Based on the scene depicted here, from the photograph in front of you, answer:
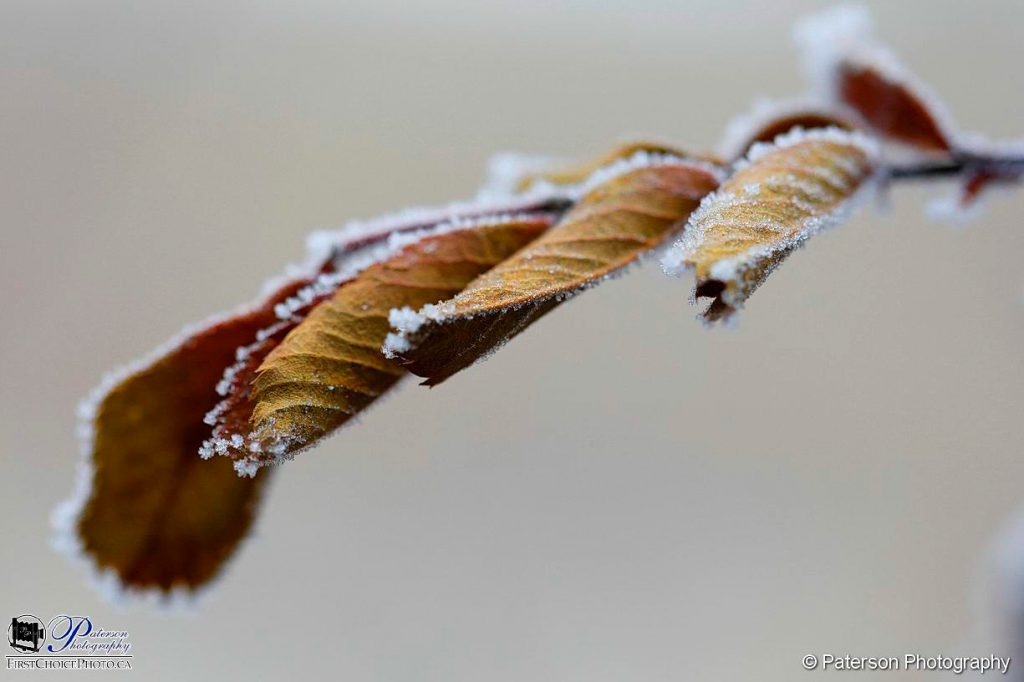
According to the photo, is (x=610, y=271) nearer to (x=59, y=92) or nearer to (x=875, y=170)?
(x=875, y=170)

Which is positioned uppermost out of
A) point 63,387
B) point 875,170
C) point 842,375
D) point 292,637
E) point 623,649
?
point 63,387

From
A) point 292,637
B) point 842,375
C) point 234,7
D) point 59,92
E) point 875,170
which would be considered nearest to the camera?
point 875,170

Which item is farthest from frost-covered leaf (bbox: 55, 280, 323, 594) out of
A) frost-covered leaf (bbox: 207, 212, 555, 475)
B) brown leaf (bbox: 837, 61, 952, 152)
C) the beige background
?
the beige background

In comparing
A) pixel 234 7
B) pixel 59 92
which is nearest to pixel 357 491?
pixel 59 92

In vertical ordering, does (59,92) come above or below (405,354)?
above

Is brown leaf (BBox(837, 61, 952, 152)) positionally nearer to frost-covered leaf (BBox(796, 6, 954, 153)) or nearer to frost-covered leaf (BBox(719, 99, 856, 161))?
frost-covered leaf (BBox(796, 6, 954, 153))

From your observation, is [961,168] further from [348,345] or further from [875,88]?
[348,345]

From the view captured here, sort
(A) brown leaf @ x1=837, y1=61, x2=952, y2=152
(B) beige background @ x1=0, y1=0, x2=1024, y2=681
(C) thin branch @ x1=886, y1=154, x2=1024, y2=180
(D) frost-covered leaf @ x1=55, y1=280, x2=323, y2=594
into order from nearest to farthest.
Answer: (D) frost-covered leaf @ x1=55, y1=280, x2=323, y2=594, (C) thin branch @ x1=886, y1=154, x2=1024, y2=180, (A) brown leaf @ x1=837, y1=61, x2=952, y2=152, (B) beige background @ x1=0, y1=0, x2=1024, y2=681
